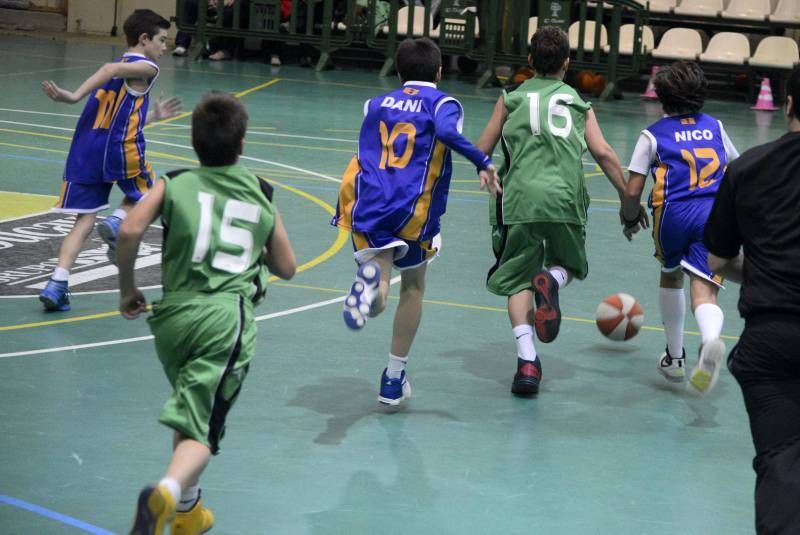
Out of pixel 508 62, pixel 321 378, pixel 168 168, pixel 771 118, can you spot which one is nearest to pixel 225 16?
pixel 508 62

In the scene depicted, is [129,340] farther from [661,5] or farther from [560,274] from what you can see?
[661,5]

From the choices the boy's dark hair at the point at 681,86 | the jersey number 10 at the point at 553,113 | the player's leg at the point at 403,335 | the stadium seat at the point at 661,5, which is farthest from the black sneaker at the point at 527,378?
the stadium seat at the point at 661,5

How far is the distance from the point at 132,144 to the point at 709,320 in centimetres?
358

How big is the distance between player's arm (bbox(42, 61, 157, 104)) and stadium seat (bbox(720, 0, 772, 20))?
14.8 metres

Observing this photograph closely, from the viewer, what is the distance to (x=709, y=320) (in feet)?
20.5

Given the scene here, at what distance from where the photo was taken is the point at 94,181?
781 cm

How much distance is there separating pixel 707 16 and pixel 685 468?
16.3 m

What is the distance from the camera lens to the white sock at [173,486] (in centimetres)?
399

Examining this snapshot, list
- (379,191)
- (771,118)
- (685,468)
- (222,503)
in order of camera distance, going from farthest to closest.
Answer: (771,118) < (379,191) < (685,468) < (222,503)

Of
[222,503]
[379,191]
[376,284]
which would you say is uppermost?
[379,191]

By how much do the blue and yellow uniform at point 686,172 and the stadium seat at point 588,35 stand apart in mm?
14086

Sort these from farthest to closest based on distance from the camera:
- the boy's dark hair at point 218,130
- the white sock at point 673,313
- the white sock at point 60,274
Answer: the white sock at point 60,274
the white sock at point 673,313
the boy's dark hair at point 218,130

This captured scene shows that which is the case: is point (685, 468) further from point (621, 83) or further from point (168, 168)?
point (621, 83)

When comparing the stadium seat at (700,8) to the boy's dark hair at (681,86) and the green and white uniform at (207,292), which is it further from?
the green and white uniform at (207,292)
